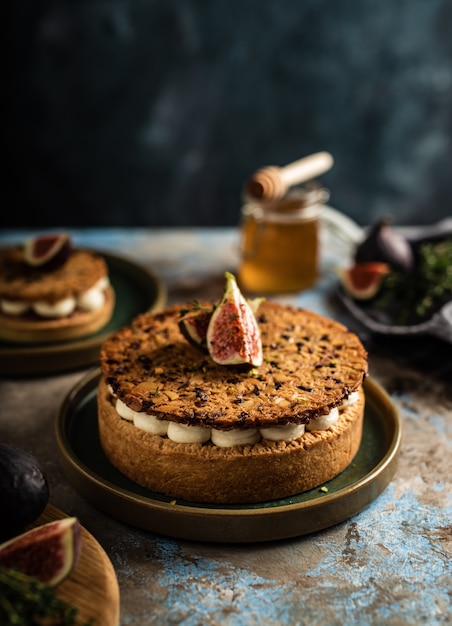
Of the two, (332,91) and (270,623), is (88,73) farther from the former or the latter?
(270,623)

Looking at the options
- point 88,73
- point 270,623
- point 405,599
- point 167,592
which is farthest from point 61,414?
point 88,73

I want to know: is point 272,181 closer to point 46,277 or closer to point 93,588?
point 46,277

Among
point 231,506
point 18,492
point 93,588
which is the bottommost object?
point 231,506

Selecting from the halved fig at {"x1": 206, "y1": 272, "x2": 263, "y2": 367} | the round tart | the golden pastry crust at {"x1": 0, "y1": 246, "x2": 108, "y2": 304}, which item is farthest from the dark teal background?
the halved fig at {"x1": 206, "y1": 272, "x2": 263, "y2": 367}

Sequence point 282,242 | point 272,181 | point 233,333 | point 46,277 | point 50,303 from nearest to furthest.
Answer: point 233,333
point 50,303
point 46,277
point 272,181
point 282,242

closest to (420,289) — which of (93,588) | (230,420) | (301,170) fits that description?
(301,170)

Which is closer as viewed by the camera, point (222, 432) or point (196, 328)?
point (222, 432)

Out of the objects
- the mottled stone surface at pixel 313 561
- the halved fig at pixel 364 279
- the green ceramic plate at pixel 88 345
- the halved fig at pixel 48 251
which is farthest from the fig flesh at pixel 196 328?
the halved fig at pixel 364 279
